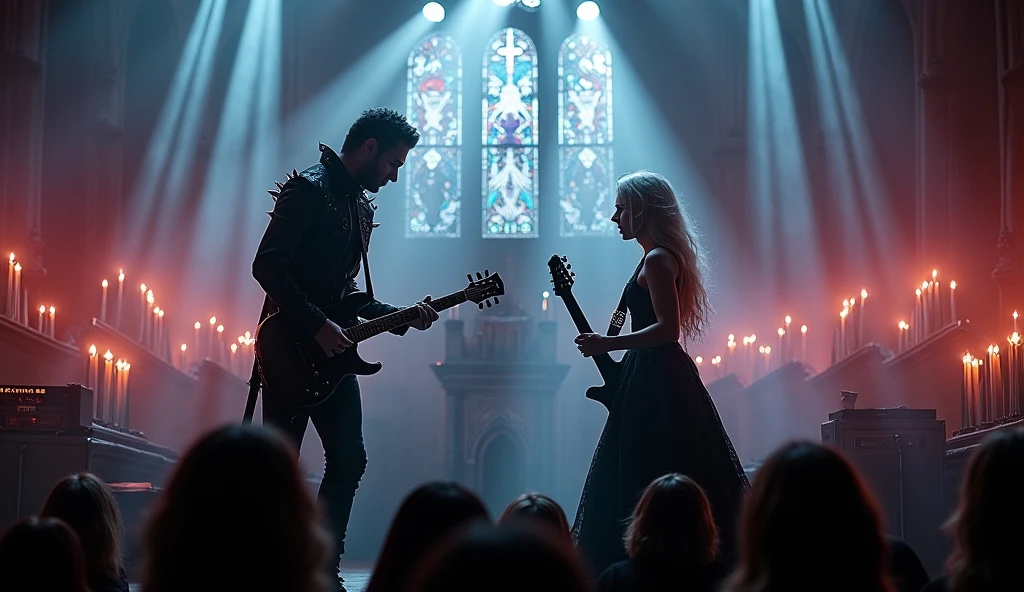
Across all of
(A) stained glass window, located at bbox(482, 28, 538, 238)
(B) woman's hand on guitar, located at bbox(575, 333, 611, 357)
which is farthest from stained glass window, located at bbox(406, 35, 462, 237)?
(B) woman's hand on guitar, located at bbox(575, 333, 611, 357)

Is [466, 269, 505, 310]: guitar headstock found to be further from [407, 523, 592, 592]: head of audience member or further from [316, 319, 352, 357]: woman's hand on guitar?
[407, 523, 592, 592]: head of audience member

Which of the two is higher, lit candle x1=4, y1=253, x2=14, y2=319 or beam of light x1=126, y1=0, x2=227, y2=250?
beam of light x1=126, y1=0, x2=227, y2=250

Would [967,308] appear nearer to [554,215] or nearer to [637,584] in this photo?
[554,215]

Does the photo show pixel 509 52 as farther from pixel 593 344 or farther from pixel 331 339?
pixel 331 339

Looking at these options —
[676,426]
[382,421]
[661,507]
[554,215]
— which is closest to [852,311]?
[554,215]

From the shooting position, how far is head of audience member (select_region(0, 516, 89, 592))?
2080 mm

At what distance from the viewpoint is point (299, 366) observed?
428 centimetres

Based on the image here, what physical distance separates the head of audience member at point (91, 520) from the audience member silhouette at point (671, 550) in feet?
3.73

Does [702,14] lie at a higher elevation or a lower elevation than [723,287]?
higher

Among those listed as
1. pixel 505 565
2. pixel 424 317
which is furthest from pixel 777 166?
pixel 505 565

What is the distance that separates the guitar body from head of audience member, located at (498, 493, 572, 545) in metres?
1.48

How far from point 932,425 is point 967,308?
4.76 meters

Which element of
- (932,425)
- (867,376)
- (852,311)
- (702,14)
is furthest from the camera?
(702,14)

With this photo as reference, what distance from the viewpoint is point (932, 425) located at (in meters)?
7.27
